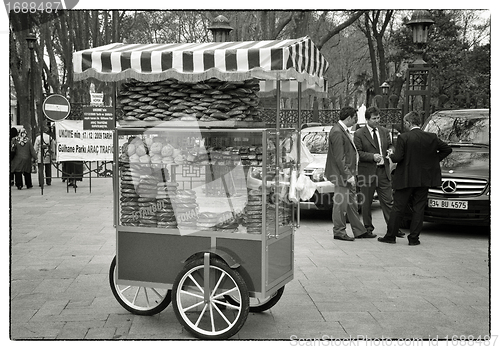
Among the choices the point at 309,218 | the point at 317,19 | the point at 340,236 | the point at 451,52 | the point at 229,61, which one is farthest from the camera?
the point at 451,52

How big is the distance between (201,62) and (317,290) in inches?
115

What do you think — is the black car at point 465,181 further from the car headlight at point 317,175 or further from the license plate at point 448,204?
the car headlight at point 317,175

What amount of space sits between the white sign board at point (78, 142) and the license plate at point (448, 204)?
10.3 meters

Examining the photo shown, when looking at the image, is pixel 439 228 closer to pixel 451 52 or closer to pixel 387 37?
pixel 451 52

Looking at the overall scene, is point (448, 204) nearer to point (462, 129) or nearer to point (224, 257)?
point (462, 129)

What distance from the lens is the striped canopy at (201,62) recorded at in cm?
463

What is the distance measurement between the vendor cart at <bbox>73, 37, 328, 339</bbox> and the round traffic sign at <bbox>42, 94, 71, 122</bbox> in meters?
11.3

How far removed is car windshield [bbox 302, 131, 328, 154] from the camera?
12794 millimetres

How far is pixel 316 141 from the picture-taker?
42.9ft

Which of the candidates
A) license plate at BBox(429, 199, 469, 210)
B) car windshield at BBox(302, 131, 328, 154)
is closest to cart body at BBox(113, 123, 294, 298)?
license plate at BBox(429, 199, 469, 210)

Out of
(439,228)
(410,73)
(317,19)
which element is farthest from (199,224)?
(317,19)

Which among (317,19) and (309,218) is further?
(317,19)

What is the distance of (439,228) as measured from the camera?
1081cm

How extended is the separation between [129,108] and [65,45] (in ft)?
64.1
